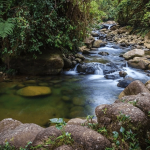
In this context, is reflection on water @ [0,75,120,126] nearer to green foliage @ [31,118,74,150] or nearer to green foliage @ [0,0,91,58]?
green foliage @ [0,0,91,58]

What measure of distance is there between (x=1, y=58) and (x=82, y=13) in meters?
3.74

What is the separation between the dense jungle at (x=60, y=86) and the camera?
1.35 m

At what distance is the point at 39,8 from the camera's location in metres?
5.16

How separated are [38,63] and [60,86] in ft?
4.56

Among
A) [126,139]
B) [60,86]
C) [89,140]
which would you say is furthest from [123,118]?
[60,86]

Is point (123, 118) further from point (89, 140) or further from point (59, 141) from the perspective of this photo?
point (59, 141)

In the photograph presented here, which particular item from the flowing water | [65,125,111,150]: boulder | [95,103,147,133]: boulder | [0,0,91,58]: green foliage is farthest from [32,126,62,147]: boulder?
[0,0,91,58]: green foliage

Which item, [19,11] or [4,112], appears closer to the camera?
[4,112]

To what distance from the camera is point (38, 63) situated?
5.80m

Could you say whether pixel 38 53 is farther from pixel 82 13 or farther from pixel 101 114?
pixel 101 114

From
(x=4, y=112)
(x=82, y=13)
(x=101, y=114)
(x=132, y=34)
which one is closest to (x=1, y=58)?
(x=4, y=112)

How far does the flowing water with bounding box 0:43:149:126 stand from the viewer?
362 cm

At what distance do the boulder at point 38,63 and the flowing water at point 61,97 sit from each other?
0.37 m

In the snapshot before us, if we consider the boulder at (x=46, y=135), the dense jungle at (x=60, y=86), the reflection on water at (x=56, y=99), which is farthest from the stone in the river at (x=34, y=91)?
the boulder at (x=46, y=135)
